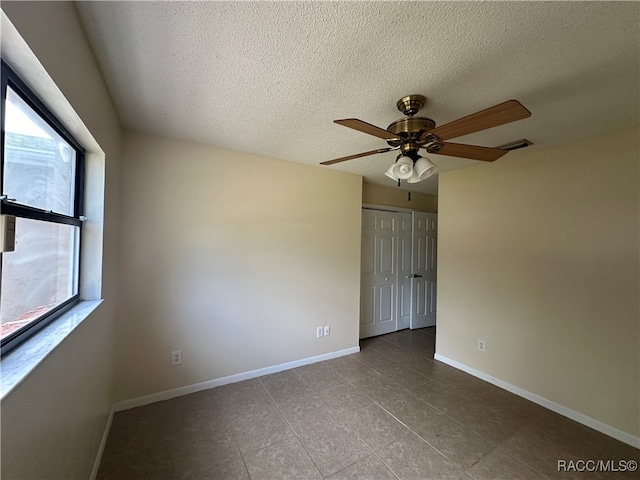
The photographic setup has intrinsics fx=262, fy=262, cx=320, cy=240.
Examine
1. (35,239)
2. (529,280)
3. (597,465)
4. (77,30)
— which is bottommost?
(597,465)

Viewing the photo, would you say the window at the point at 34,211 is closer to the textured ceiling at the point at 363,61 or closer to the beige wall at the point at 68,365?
the beige wall at the point at 68,365

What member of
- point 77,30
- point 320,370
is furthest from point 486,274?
point 77,30

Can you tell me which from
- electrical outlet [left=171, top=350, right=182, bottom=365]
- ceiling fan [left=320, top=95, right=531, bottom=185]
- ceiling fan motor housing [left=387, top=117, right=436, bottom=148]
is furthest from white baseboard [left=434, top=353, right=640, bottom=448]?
electrical outlet [left=171, top=350, right=182, bottom=365]

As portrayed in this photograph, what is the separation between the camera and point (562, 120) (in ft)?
5.98

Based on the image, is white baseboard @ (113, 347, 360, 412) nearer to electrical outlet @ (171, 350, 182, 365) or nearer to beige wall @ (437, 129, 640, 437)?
electrical outlet @ (171, 350, 182, 365)

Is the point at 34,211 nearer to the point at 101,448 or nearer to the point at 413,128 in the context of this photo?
the point at 101,448

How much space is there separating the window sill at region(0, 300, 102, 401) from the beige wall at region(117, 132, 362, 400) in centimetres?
101

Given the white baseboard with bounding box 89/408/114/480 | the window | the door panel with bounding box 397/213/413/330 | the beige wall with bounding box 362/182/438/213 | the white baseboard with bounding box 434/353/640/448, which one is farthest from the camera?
the door panel with bounding box 397/213/413/330

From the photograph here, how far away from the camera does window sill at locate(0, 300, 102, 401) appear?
0.70 meters

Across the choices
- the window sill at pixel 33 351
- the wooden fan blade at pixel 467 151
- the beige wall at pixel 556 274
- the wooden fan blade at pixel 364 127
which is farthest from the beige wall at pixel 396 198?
the window sill at pixel 33 351

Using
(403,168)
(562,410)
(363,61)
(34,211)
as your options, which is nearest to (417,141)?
(403,168)

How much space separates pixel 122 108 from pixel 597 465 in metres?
3.92

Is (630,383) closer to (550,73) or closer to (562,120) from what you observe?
(562,120)

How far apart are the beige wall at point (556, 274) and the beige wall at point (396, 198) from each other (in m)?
1.04
